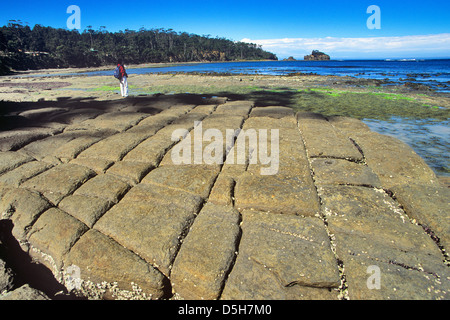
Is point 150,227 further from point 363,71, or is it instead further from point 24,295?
point 363,71

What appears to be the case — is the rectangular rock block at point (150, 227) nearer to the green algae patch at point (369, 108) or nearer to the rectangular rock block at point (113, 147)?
the rectangular rock block at point (113, 147)

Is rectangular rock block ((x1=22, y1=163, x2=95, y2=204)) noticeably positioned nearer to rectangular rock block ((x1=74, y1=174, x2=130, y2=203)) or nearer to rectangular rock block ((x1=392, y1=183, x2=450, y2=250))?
rectangular rock block ((x1=74, y1=174, x2=130, y2=203))

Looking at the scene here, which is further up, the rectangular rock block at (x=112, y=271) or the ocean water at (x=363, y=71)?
the ocean water at (x=363, y=71)

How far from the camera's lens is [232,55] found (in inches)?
4257

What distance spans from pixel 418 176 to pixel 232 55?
115m

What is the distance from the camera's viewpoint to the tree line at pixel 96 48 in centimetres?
5081

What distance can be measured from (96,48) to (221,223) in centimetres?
7946

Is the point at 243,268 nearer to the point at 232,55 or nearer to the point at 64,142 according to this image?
the point at 64,142

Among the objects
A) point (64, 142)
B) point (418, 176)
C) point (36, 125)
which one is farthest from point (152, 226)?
point (36, 125)

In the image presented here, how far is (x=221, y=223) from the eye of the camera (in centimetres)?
213

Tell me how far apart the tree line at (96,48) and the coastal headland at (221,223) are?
139 feet

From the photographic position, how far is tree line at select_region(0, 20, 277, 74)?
2000 inches

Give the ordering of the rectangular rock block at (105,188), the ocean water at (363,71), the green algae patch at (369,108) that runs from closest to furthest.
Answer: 1. the rectangular rock block at (105,188)
2. the green algae patch at (369,108)
3. the ocean water at (363,71)

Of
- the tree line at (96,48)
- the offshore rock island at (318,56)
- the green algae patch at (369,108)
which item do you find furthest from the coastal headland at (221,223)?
the offshore rock island at (318,56)
